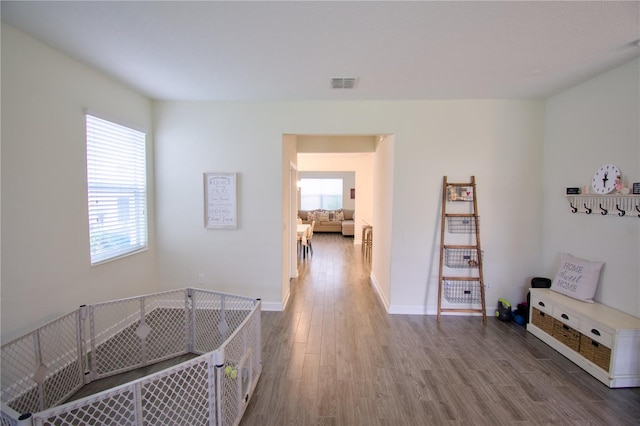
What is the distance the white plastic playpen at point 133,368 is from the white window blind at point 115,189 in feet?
2.21

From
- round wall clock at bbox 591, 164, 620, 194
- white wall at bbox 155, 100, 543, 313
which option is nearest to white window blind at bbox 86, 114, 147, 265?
white wall at bbox 155, 100, 543, 313

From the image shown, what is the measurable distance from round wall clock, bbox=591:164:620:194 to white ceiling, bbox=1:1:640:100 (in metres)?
0.89

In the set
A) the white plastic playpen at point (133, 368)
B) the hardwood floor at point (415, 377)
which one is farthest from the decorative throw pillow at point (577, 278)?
the white plastic playpen at point (133, 368)

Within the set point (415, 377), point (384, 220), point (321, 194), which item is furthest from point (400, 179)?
point (321, 194)

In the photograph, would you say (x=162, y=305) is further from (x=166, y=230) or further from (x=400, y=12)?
(x=400, y=12)

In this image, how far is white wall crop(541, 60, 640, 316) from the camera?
2449 mm

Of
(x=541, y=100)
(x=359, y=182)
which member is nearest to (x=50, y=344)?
(x=541, y=100)

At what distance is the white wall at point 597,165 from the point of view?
2449 mm

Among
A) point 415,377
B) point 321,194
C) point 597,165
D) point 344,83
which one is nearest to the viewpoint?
point 415,377

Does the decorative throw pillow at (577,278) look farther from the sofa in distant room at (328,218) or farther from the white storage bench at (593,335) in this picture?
the sofa in distant room at (328,218)

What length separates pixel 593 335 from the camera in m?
2.41

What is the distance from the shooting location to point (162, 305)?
10.9 ft

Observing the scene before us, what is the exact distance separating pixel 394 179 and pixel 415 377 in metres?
2.12

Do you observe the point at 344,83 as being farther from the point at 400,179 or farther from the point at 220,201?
the point at 220,201
